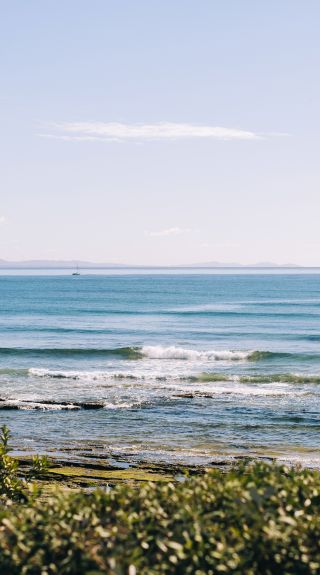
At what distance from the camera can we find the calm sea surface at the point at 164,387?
87.0ft

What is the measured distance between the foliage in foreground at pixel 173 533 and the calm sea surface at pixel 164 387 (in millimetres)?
15576

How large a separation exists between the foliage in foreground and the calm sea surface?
51.1 feet

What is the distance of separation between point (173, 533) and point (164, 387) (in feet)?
101

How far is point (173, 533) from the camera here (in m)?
7.88

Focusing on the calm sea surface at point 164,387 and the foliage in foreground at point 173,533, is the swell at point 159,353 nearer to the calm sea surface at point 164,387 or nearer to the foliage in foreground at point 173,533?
the calm sea surface at point 164,387

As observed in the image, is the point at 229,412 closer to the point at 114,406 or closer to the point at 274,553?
the point at 114,406

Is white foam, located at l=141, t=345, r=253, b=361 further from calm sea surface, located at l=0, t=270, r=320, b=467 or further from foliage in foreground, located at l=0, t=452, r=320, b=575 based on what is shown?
foliage in foreground, located at l=0, t=452, r=320, b=575

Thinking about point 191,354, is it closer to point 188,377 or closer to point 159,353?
point 159,353

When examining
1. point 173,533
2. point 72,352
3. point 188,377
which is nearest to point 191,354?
point 72,352

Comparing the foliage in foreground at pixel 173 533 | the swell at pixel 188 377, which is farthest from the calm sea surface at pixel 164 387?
the foliage in foreground at pixel 173 533

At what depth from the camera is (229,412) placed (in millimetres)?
31875

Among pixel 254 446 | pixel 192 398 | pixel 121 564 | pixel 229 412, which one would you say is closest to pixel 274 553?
pixel 121 564

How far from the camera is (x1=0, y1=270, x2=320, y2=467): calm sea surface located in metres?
26.5

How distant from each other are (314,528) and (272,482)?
31.5 inches
